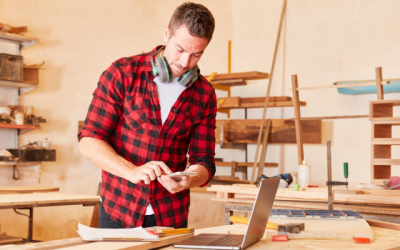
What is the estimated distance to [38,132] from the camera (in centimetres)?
460

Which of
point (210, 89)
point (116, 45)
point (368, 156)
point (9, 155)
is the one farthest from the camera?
point (116, 45)

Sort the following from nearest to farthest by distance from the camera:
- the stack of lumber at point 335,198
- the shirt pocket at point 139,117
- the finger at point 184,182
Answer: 1. the finger at point 184,182
2. the shirt pocket at point 139,117
3. the stack of lumber at point 335,198

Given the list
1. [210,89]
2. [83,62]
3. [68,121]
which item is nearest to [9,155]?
[68,121]

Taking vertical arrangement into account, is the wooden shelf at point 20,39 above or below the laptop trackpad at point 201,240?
above

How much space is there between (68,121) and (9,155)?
92 centimetres

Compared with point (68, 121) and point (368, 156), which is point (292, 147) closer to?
point (368, 156)

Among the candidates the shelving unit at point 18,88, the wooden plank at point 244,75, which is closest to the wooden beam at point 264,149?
the wooden plank at point 244,75

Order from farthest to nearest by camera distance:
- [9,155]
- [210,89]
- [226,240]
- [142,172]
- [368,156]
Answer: [368,156] → [9,155] → [210,89] → [142,172] → [226,240]

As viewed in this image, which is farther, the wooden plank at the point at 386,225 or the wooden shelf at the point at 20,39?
the wooden shelf at the point at 20,39

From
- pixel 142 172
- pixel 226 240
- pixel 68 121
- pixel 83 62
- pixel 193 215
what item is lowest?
pixel 193 215

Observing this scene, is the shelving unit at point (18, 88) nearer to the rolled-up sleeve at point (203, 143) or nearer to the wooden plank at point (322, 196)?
the wooden plank at point (322, 196)

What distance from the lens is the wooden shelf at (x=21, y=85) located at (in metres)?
4.15

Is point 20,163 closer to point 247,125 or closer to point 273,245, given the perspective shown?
point 247,125

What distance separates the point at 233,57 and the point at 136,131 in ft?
12.9
